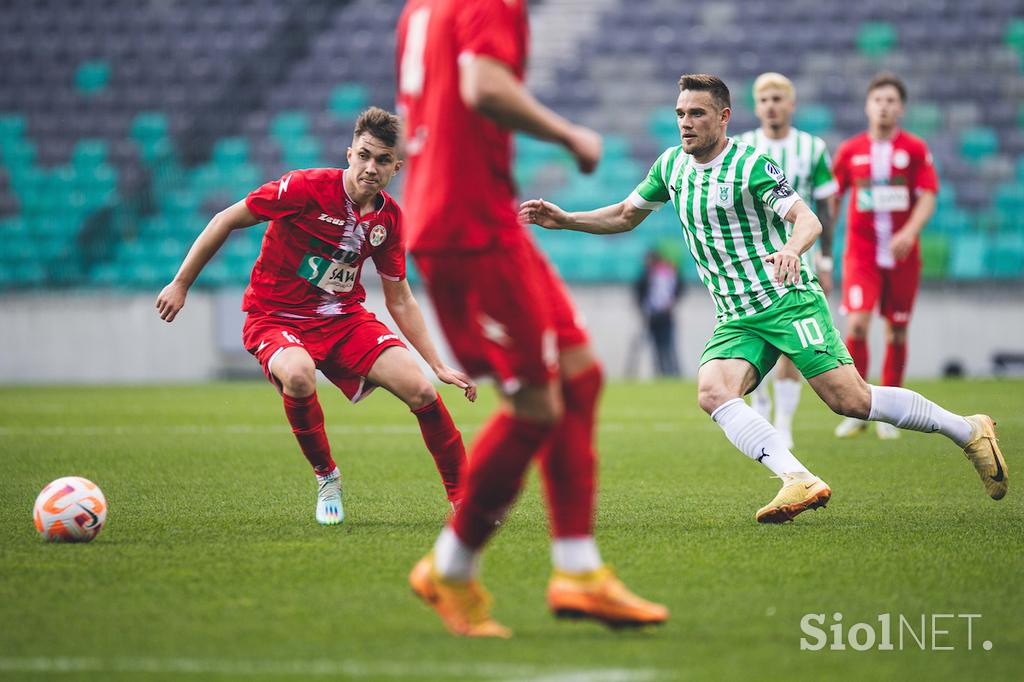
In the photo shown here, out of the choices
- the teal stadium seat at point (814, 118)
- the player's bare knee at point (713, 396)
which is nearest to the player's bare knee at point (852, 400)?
the player's bare knee at point (713, 396)

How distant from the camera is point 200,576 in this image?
4691mm

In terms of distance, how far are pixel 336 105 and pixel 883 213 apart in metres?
13.5

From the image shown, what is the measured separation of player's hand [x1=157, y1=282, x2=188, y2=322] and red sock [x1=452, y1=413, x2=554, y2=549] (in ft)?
7.26

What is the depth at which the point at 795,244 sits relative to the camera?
213 inches

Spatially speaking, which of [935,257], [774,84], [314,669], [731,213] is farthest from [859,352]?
[935,257]

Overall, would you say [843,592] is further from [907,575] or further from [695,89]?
[695,89]

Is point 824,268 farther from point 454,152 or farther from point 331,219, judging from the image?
point 454,152

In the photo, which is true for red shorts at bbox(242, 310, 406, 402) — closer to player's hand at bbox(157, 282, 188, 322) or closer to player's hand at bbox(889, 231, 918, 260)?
player's hand at bbox(157, 282, 188, 322)

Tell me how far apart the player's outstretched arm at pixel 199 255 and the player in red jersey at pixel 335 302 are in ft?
0.05

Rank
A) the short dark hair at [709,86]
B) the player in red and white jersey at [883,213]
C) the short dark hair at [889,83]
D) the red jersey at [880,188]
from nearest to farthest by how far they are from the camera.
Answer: the short dark hair at [709,86]
the short dark hair at [889,83]
the player in red and white jersey at [883,213]
the red jersey at [880,188]

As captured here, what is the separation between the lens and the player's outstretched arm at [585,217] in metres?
5.12

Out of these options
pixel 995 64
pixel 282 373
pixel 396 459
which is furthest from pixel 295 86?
pixel 282 373

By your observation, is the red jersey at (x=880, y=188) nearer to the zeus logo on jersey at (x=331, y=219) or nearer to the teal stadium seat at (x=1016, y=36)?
the zeus logo on jersey at (x=331, y=219)

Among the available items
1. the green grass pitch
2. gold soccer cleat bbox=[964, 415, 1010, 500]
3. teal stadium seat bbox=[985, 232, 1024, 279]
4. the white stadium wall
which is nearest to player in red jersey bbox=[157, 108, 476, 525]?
the green grass pitch
